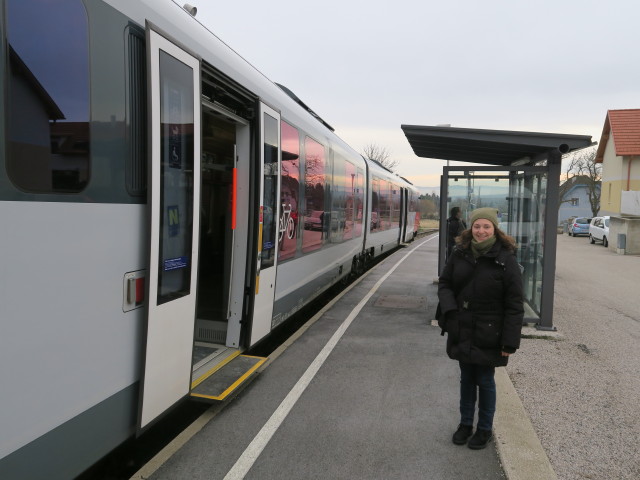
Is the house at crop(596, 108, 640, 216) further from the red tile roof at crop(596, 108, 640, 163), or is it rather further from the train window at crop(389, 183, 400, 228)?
the train window at crop(389, 183, 400, 228)

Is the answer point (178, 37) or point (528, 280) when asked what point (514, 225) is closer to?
point (528, 280)

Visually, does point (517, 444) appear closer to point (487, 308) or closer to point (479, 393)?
point (479, 393)

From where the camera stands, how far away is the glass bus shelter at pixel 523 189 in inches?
287

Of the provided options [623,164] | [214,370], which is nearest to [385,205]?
[214,370]

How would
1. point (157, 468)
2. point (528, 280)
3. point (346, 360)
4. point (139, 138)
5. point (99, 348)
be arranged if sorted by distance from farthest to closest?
point (528, 280)
point (346, 360)
point (157, 468)
point (139, 138)
point (99, 348)

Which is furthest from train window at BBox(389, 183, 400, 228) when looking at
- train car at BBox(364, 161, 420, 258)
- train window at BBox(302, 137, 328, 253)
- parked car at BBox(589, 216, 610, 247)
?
parked car at BBox(589, 216, 610, 247)

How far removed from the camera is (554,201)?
7.34 metres

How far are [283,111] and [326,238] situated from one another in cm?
303

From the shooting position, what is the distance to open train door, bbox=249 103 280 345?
519 cm

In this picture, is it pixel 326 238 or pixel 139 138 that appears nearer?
pixel 139 138

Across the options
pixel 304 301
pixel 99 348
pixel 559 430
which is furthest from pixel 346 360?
pixel 99 348

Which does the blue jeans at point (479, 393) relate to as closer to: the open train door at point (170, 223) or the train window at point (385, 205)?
the open train door at point (170, 223)

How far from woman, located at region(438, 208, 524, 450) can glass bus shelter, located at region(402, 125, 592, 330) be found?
324 centimetres

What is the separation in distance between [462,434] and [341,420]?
1004 millimetres
